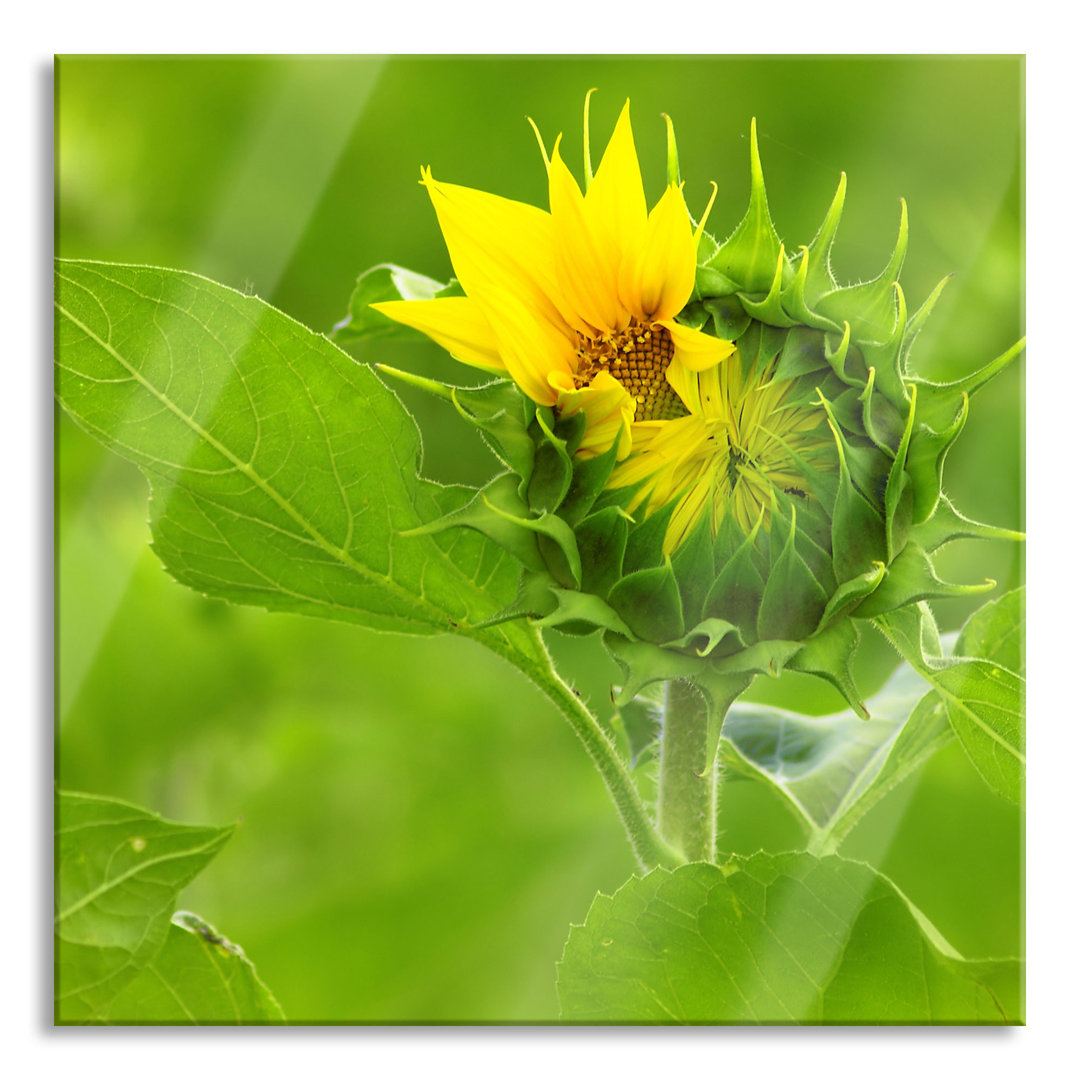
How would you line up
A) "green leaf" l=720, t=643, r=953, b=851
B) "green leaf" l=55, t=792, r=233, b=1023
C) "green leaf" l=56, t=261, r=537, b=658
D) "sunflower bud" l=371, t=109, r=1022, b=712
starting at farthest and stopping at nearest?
"green leaf" l=720, t=643, r=953, b=851 → "green leaf" l=55, t=792, r=233, b=1023 → "green leaf" l=56, t=261, r=537, b=658 → "sunflower bud" l=371, t=109, r=1022, b=712

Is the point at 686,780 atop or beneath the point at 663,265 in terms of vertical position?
beneath

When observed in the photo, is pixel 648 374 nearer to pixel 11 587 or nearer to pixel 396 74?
pixel 396 74

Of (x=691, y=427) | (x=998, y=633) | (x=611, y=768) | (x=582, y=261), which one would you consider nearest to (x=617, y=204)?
(x=582, y=261)

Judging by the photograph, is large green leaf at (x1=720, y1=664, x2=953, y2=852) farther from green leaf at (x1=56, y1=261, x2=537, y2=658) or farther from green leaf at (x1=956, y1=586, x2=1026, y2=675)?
green leaf at (x1=56, y1=261, x2=537, y2=658)

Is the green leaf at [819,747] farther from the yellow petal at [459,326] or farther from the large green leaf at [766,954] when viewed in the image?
the yellow petal at [459,326]

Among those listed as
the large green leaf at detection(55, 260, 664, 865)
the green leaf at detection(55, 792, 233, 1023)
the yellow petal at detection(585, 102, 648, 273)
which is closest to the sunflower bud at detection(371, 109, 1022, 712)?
the yellow petal at detection(585, 102, 648, 273)

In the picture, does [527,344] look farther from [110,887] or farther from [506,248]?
[110,887]
